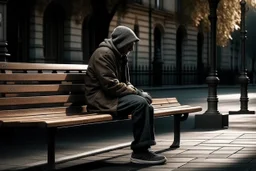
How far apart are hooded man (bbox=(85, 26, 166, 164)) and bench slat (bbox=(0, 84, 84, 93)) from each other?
0.71ft

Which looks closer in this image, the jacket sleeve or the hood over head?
the jacket sleeve

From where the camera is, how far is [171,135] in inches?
414

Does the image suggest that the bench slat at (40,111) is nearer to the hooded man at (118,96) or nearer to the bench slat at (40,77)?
the hooded man at (118,96)

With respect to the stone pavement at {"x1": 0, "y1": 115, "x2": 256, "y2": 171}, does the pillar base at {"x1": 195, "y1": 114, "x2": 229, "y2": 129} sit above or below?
above

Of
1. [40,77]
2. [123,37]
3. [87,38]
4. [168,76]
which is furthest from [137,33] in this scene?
[40,77]

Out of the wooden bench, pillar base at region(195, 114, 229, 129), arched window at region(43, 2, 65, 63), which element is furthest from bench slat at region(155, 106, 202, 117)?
arched window at region(43, 2, 65, 63)

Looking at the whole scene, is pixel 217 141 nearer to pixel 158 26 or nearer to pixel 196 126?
pixel 196 126

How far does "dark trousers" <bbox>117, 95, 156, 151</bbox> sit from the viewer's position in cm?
696

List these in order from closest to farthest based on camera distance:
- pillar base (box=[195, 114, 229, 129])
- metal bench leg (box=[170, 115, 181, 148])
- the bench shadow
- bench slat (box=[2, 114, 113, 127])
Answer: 1. bench slat (box=[2, 114, 113, 127])
2. the bench shadow
3. metal bench leg (box=[170, 115, 181, 148])
4. pillar base (box=[195, 114, 229, 129])

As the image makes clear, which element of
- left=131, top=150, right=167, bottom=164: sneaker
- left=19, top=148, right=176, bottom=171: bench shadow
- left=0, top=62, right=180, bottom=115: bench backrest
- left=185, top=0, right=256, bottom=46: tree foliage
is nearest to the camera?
left=0, top=62, right=180, bottom=115: bench backrest

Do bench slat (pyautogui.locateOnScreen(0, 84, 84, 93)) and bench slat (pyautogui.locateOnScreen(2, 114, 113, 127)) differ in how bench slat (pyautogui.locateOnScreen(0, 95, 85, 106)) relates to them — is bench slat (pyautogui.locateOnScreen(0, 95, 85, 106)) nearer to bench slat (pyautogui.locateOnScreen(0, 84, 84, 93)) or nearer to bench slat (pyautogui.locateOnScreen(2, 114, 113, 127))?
bench slat (pyautogui.locateOnScreen(0, 84, 84, 93))

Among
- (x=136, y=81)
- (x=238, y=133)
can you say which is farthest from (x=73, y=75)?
(x=136, y=81)

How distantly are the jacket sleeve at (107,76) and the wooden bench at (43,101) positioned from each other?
265 millimetres

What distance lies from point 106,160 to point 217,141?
7.81 feet
